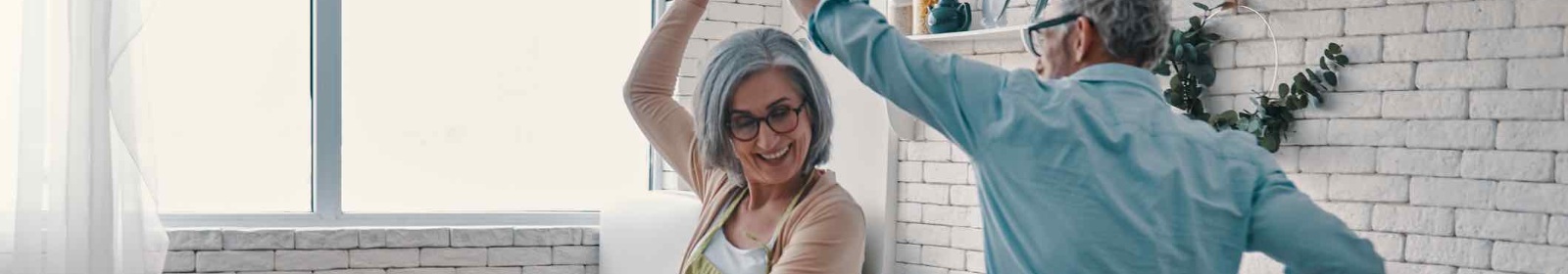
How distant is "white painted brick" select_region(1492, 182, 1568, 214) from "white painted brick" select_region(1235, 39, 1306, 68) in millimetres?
497

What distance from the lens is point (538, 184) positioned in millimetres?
4422

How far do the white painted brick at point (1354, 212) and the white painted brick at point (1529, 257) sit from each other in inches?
11.1

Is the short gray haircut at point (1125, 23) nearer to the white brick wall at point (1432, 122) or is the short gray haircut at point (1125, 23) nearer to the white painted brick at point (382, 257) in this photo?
the white brick wall at point (1432, 122)

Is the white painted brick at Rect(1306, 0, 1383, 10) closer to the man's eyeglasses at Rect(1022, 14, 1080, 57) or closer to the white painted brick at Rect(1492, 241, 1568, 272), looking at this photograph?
the white painted brick at Rect(1492, 241, 1568, 272)

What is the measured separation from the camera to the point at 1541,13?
270cm

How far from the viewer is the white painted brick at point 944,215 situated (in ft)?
12.8

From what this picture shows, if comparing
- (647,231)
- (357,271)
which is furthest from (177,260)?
(647,231)

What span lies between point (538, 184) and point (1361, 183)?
2.40m

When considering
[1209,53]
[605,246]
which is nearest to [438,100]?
[605,246]

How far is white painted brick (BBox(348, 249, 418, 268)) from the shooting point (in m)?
4.03

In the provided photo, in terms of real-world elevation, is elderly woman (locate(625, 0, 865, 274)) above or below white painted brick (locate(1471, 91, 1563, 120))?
below

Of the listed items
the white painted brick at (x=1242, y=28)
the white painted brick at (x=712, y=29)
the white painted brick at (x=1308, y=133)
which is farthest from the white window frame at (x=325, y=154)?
the white painted brick at (x=1308, y=133)

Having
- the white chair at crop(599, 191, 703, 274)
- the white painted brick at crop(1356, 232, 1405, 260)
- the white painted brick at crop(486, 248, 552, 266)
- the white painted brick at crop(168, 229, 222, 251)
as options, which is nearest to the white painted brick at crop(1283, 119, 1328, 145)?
the white painted brick at crop(1356, 232, 1405, 260)

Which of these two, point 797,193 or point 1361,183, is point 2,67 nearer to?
point 797,193
